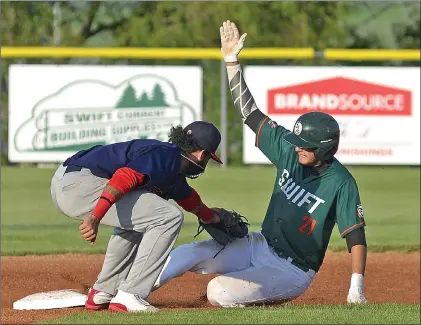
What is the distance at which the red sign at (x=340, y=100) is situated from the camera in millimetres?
14688

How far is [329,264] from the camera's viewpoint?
10141 millimetres

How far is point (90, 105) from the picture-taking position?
1461 cm

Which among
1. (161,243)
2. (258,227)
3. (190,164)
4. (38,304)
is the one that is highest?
(190,164)

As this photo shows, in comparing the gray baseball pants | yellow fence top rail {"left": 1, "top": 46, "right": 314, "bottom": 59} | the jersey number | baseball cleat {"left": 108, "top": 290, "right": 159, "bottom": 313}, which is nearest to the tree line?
yellow fence top rail {"left": 1, "top": 46, "right": 314, "bottom": 59}

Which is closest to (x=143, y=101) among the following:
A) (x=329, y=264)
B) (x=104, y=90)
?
(x=104, y=90)

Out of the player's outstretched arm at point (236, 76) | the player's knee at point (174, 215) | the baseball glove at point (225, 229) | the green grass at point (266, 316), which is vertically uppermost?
the player's outstretched arm at point (236, 76)

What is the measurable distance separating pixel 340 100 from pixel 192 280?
622 cm

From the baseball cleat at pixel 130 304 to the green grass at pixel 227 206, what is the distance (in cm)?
401

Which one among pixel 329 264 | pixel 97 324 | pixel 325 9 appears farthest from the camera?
pixel 325 9

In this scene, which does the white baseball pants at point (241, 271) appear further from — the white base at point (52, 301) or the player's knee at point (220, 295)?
Result: the white base at point (52, 301)

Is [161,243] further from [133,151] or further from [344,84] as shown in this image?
[344,84]

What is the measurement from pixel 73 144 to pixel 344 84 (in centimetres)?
378

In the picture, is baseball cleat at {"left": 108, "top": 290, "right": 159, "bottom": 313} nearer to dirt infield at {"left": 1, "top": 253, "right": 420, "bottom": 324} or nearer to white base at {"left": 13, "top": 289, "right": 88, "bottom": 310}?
white base at {"left": 13, "top": 289, "right": 88, "bottom": 310}

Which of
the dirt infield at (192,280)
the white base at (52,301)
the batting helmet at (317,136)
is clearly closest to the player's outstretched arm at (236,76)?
the batting helmet at (317,136)
